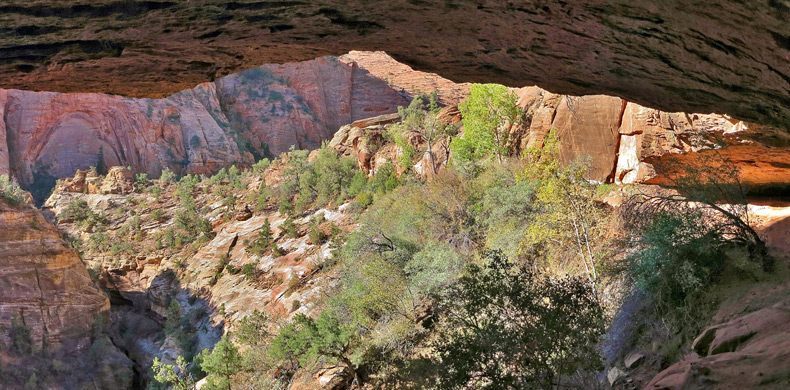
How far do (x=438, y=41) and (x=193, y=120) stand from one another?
65768 millimetres

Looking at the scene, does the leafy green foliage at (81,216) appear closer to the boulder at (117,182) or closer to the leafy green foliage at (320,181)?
the boulder at (117,182)

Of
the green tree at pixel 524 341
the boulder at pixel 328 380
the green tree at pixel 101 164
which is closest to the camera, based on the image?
the green tree at pixel 524 341

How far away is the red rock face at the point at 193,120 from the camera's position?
60938mm

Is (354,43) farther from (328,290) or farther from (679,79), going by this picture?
(328,290)

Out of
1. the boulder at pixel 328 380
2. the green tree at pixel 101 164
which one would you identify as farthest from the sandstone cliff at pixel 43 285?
the green tree at pixel 101 164

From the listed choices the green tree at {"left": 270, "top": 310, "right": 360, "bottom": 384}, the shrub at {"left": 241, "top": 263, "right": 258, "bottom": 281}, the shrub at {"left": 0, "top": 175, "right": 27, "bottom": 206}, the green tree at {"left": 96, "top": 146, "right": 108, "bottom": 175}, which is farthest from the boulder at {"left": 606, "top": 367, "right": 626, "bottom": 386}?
the green tree at {"left": 96, "top": 146, "right": 108, "bottom": 175}

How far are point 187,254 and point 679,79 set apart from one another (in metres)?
43.0

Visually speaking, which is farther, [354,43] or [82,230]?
[82,230]

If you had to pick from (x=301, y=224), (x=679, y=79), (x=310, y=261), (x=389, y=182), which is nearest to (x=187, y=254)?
(x=301, y=224)

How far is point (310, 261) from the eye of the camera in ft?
118

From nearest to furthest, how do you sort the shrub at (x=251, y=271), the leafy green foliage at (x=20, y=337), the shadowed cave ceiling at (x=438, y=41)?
the shadowed cave ceiling at (x=438, y=41) → the leafy green foliage at (x=20, y=337) → the shrub at (x=251, y=271)

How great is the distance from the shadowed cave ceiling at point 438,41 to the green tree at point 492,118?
2265cm

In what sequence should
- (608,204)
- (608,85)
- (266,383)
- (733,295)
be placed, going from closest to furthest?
(608,85) → (733,295) → (608,204) → (266,383)

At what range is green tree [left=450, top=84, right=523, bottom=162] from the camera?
1207 inches
